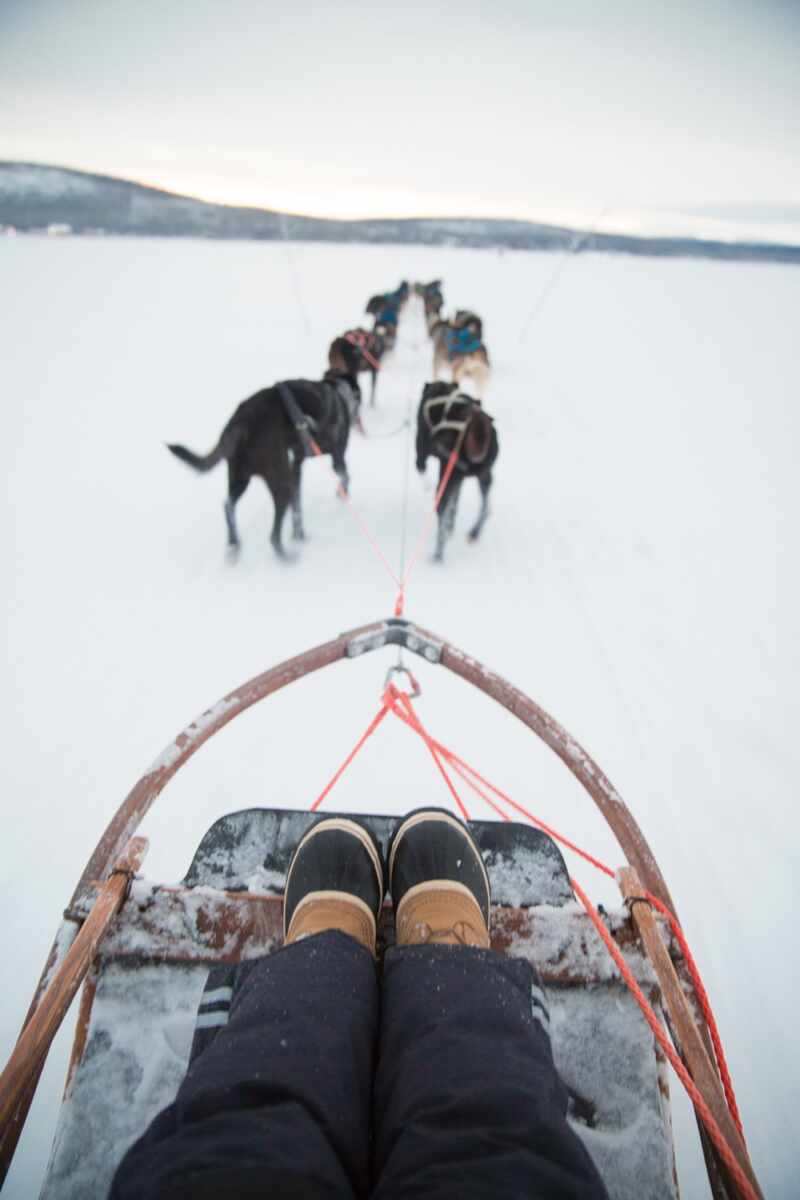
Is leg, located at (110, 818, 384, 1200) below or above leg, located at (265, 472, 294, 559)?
below

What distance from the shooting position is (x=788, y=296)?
16297 mm

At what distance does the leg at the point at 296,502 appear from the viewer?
3.64m

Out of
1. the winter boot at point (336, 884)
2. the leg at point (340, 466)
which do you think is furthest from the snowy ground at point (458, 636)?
the winter boot at point (336, 884)

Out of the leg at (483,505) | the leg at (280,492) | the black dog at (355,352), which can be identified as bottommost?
the leg at (280,492)

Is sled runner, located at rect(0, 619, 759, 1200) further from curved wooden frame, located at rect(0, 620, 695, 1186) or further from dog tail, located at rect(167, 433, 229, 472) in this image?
dog tail, located at rect(167, 433, 229, 472)

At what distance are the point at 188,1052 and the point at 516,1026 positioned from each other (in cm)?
76

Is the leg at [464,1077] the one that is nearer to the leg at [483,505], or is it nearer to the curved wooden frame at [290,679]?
the curved wooden frame at [290,679]

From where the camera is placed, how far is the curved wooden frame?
1.24 meters

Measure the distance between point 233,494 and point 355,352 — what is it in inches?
119

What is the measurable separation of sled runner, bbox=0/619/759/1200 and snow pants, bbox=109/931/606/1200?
254mm

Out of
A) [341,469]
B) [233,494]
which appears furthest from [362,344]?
[233,494]

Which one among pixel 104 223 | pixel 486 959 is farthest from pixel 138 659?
pixel 104 223

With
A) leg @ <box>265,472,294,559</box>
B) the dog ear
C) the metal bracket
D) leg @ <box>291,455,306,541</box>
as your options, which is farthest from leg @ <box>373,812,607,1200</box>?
the dog ear

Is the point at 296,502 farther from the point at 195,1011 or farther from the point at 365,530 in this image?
the point at 195,1011
